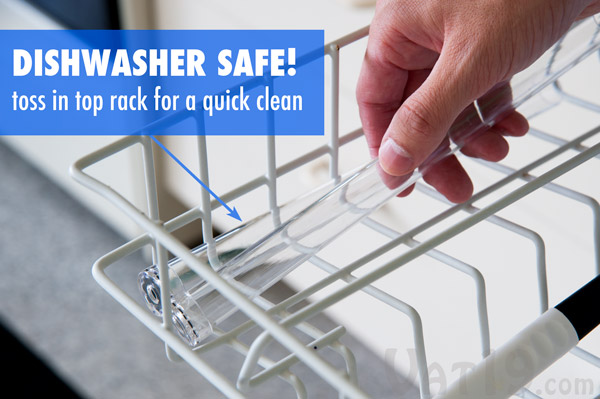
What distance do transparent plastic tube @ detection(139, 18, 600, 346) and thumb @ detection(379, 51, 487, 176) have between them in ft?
0.11

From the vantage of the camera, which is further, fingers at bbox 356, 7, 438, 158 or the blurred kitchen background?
the blurred kitchen background

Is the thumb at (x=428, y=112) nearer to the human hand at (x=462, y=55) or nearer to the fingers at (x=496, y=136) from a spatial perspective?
the human hand at (x=462, y=55)

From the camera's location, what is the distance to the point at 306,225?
39 centimetres

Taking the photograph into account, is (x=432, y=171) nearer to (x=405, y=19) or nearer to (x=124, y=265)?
(x=405, y=19)

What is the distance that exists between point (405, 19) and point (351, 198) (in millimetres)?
116

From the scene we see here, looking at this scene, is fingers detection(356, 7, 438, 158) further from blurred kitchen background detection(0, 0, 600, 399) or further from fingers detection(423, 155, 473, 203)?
blurred kitchen background detection(0, 0, 600, 399)

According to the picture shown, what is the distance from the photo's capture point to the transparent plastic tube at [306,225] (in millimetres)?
337

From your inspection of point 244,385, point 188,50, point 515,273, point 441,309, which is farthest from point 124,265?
point 244,385

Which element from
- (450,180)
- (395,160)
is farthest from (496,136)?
(395,160)

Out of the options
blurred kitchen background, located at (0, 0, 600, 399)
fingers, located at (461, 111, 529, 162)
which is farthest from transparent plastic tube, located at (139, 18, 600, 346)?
blurred kitchen background, located at (0, 0, 600, 399)

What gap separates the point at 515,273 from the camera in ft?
2.31

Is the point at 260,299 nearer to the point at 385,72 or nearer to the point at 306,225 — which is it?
the point at 306,225

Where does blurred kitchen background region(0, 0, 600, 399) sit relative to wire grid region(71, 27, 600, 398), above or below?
below

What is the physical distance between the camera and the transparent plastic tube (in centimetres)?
34
